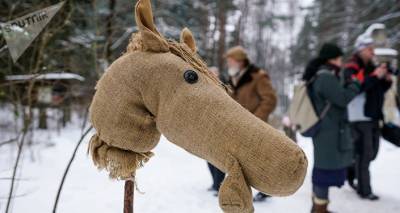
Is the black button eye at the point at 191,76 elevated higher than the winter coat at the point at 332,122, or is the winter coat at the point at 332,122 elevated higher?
the black button eye at the point at 191,76

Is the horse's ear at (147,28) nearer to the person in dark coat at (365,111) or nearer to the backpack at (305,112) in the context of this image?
the backpack at (305,112)

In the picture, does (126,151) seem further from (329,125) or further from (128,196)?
(329,125)

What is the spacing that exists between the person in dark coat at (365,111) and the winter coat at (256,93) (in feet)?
2.87

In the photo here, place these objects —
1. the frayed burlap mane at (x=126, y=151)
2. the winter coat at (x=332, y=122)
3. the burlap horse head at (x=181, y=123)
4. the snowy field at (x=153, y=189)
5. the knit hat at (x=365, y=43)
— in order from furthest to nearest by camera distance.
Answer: the knit hat at (x=365, y=43) < the winter coat at (x=332, y=122) < the snowy field at (x=153, y=189) < the frayed burlap mane at (x=126, y=151) < the burlap horse head at (x=181, y=123)

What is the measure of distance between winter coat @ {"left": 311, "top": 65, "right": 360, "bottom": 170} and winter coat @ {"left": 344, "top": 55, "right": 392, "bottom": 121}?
0.61m

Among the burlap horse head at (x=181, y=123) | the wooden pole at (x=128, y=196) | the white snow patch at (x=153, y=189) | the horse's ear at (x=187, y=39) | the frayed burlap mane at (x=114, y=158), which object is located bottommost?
the white snow patch at (x=153, y=189)

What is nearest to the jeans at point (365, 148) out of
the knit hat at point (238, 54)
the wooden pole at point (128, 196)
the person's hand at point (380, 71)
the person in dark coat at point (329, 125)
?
the person's hand at point (380, 71)

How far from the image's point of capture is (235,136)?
0.94m

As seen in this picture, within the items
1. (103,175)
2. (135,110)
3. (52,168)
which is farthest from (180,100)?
(52,168)

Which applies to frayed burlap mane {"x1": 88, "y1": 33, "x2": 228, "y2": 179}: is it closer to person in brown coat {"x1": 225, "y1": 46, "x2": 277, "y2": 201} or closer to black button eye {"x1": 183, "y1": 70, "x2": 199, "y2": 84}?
black button eye {"x1": 183, "y1": 70, "x2": 199, "y2": 84}

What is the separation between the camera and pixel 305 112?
3.13m

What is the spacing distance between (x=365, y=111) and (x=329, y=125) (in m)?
0.94

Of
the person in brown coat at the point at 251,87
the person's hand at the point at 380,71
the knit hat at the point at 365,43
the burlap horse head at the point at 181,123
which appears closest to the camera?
the burlap horse head at the point at 181,123

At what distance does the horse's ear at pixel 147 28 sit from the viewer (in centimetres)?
110
